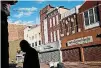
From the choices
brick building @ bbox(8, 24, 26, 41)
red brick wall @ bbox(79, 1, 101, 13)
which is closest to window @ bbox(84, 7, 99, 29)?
red brick wall @ bbox(79, 1, 101, 13)

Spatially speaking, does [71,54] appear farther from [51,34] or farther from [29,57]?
[29,57]

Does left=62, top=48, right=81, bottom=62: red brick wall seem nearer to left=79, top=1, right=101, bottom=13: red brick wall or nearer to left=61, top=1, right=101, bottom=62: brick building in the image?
left=61, top=1, right=101, bottom=62: brick building

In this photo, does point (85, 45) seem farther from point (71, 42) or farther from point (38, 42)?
point (38, 42)

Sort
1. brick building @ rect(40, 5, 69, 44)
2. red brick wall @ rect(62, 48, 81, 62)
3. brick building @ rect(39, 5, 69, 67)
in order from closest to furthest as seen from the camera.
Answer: red brick wall @ rect(62, 48, 81, 62) → brick building @ rect(39, 5, 69, 67) → brick building @ rect(40, 5, 69, 44)

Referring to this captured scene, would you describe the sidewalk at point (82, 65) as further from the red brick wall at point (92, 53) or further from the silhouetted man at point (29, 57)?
the silhouetted man at point (29, 57)

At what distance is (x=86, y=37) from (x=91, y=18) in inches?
106

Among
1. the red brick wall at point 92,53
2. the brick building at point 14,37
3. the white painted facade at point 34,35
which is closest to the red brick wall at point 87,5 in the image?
the red brick wall at point 92,53

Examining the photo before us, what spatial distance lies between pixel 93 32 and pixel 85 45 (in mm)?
2182

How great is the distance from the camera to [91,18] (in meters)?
29.2

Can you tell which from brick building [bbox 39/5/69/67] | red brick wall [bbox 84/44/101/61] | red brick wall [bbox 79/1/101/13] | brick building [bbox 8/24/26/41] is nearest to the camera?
red brick wall [bbox 84/44/101/61]

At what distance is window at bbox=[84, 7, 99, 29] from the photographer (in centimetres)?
2843

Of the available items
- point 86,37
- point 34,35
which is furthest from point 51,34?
point 86,37

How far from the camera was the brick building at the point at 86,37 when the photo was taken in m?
27.8

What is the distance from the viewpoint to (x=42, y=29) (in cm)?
4406
